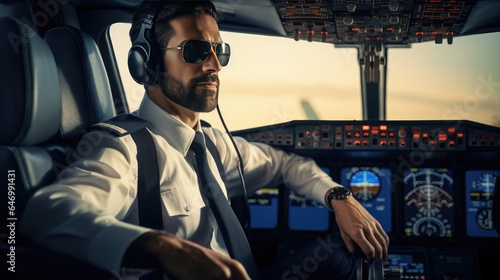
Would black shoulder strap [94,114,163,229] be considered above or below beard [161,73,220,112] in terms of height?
below

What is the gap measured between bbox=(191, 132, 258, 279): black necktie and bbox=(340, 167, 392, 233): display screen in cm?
111

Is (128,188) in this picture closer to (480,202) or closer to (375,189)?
(375,189)

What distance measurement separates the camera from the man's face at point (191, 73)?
175cm

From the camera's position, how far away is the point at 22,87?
4.66 ft

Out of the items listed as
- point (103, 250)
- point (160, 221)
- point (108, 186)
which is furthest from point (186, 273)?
point (160, 221)

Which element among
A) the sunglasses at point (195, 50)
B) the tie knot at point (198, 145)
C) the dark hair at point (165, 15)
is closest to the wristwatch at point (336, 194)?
the tie knot at point (198, 145)

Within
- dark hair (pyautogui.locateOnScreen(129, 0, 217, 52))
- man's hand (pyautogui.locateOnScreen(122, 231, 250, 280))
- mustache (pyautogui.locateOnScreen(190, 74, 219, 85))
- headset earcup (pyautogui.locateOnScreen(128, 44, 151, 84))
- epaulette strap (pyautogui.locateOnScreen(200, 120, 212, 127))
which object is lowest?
man's hand (pyautogui.locateOnScreen(122, 231, 250, 280))

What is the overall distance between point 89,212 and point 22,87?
514mm

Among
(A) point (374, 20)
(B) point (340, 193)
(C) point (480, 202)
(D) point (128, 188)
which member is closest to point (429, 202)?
(C) point (480, 202)

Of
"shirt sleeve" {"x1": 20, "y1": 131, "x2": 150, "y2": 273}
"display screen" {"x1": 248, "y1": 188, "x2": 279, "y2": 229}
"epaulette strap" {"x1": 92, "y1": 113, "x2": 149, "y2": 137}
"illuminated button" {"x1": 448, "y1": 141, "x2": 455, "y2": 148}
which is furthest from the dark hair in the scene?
"illuminated button" {"x1": 448, "y1": 141, "x2": 455, "y2": 148}

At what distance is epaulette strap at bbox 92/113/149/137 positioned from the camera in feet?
4.90

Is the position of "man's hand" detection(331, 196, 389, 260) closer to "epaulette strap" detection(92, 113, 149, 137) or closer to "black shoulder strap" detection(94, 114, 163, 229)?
"black shoulder strap" detection(94, 114, 163, 229)

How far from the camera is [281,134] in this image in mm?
2598

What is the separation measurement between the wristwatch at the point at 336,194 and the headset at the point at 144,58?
683mm
